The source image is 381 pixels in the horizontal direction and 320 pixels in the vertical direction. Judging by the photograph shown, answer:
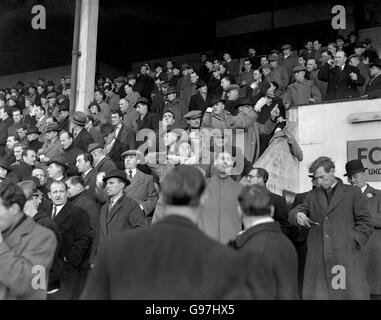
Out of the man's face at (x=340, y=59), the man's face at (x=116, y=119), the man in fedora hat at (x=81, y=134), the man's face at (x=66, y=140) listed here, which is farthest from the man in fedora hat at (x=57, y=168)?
the man's face at (x=340, y=59)

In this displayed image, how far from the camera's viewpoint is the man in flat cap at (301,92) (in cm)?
1014

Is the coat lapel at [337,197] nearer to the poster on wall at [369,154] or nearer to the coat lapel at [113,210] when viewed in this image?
the coat lapel at [113,210]

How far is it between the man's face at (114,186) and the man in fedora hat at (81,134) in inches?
138

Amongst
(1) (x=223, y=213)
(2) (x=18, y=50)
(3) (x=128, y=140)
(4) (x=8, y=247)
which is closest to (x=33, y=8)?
(2) (x=18, y=50)

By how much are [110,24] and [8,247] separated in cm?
1595

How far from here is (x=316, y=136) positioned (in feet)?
29.3

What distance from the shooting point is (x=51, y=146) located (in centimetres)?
989

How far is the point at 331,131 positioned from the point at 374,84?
1.11m

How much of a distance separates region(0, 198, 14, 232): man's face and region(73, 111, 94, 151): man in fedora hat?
5.82 m

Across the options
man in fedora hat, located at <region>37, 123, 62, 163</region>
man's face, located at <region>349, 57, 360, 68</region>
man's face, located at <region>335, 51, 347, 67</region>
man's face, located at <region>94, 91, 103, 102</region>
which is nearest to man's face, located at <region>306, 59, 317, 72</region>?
man's face, located at <region>349, 57, 360, 68</region>

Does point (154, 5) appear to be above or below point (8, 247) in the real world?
above

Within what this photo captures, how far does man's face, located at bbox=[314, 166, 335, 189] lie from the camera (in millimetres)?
5543

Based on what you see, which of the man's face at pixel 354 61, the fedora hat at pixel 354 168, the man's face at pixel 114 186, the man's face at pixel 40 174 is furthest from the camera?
the man's face at pixel 354 61
